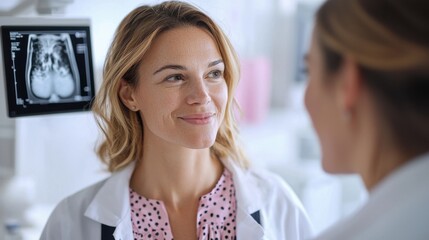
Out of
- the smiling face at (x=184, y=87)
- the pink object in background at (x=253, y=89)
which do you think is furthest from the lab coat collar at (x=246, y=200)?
the pink object in background at (x=253, y=89)

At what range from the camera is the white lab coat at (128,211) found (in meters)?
1.17

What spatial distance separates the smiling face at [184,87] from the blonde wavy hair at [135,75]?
0.03m

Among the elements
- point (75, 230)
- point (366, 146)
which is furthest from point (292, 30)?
point (366, 146)

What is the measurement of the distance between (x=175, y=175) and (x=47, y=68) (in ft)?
1.26

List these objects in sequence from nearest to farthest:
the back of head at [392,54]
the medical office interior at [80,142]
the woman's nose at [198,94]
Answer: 1. the back of head at [392,54]
2. the woman's nose at [198,94]
3. the medical office interior at [80,142]

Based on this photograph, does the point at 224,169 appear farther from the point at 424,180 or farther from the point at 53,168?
the point at 424,180

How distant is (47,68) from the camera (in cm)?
123

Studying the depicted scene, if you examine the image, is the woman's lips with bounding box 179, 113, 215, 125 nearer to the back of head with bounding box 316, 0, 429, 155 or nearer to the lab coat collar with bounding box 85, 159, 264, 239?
the lab coat collar with bounding box 85, 159, 264, 239

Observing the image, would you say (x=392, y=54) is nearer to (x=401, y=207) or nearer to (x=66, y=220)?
(x=401, y=207)

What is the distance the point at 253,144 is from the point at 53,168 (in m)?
1.05

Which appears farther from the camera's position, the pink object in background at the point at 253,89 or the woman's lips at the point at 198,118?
the pink object in background at the point at 253,89

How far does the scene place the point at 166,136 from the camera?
115 centimetres

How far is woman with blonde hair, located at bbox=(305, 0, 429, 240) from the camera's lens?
2.10ft

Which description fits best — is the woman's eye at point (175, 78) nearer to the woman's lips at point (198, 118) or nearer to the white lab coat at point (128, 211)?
the woman's lips at point (198, 118)
